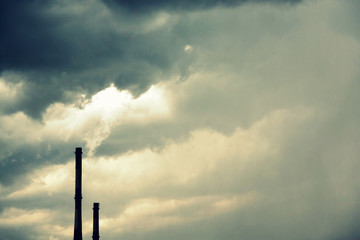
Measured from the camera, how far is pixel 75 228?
4088 cm

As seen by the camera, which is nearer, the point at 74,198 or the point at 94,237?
the point at 74,198

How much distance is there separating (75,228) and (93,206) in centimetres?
673

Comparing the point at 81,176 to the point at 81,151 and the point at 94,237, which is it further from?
the point at 94,237

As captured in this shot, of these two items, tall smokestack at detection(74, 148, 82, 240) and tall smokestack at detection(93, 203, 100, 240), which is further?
tall smokestack at detection(93, 203, 100, 240)

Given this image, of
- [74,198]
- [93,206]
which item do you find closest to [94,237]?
[93,206]

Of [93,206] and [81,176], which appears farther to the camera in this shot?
[93,206]

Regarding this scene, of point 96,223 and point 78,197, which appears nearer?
point 78,197

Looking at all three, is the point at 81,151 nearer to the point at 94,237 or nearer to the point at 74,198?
the point at 74,198

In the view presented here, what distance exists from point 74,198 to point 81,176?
6.83ft

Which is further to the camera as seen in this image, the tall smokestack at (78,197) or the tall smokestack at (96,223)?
the tall smokestack at (96,223)

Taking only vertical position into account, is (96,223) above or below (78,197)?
below

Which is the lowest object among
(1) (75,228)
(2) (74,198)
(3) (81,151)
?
(1) (75,228)

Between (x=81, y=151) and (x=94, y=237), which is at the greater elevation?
(x=81, y=151)

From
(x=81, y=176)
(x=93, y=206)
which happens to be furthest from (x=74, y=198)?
(x=93, y=206)
